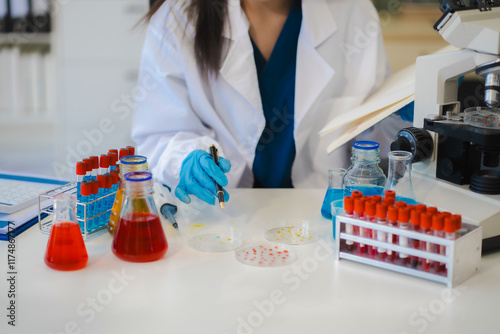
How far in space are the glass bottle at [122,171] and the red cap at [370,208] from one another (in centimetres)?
42

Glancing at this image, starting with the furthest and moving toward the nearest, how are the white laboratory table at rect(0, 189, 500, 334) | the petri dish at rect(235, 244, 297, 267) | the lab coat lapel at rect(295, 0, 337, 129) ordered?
1. the lab coat lapel at rect(295, 0, 337, 129)
2. the petri dish at rect(235, 244, 297, 267)
3. the white laboratory table at rect(0, 189, 500, 334)

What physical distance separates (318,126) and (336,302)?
0.93 m

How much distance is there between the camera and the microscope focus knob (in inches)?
45.2

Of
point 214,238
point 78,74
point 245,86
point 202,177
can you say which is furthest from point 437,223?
point 78,74

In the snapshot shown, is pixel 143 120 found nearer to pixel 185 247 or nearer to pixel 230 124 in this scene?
pixel 230 124

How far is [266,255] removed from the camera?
40.4 inches

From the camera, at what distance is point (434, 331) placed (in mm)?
774

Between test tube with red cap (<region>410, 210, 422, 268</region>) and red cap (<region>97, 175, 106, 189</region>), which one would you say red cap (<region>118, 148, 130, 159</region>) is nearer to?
red cap (<region>97, 175, 106, 189</region>)

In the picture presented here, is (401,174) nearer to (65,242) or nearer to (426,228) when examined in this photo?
(426,228)

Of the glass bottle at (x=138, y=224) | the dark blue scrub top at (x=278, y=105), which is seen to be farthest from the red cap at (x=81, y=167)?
the dark blue scrub top at (x=278, y=105)

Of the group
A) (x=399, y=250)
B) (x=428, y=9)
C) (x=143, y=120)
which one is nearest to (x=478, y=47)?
(x=399, y=250)

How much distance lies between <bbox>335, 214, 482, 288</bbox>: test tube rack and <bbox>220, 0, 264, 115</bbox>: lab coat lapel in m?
0.72

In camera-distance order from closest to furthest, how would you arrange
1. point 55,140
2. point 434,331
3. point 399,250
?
point 434,331 → point 399,250 → point 55,140

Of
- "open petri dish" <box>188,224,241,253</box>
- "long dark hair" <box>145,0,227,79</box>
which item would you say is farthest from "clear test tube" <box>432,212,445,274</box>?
"long dark hair" <box>145,0,227,79</box>
